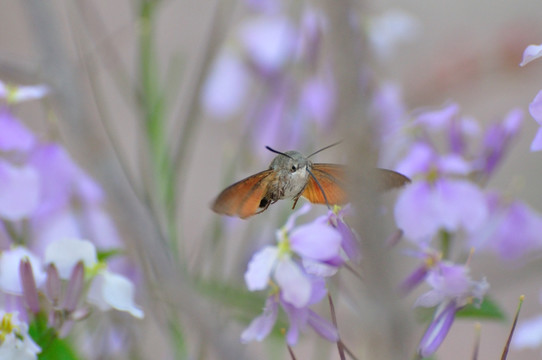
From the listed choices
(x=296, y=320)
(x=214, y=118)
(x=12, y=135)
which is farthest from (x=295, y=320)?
(x=214, y=118)

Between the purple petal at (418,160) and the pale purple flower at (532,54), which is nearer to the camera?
the pale purple flower at (532,54)

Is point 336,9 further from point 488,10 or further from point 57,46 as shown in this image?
point 488,10

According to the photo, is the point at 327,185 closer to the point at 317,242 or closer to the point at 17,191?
the point at 317,242

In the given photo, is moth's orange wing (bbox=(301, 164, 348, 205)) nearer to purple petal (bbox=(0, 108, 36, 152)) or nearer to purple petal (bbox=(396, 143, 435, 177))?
purple petal (bbox=(396, 143, 435, 177))

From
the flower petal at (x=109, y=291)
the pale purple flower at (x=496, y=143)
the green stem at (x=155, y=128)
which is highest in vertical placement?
the green stem at (x=155, y=128)

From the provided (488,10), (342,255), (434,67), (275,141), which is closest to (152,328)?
(275,141)

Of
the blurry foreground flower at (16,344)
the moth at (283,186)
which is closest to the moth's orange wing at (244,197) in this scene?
the moth at (283,186)

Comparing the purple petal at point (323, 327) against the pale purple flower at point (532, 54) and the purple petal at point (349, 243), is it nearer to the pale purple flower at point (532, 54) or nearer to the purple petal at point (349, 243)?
the purple petal at point (349, 243)
